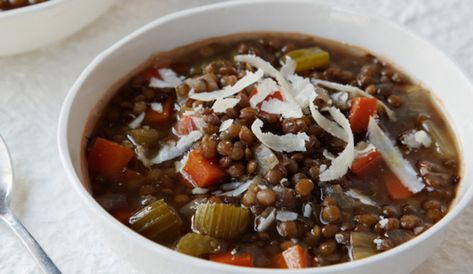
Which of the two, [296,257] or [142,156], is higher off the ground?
[296,257]

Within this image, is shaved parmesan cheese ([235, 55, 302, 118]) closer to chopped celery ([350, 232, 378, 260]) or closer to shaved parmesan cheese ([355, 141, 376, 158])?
shaved parmesan cheese ([355, 141, 376, 158])

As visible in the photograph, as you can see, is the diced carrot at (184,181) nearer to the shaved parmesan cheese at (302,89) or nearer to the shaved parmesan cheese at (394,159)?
the shaved parmesan cheese at (302,89)

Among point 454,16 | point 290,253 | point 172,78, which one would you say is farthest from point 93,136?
point 454,16

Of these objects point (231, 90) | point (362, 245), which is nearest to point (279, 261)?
point (362, 245)

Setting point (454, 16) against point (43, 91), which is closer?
point (43, 91)

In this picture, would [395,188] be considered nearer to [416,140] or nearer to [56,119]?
[416,140]

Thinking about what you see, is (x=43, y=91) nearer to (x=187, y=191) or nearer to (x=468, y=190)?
(x=187, y=191)

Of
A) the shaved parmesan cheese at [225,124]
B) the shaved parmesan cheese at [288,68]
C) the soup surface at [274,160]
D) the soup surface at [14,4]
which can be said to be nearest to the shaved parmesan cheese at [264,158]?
the soup surface at [274,160]
